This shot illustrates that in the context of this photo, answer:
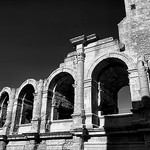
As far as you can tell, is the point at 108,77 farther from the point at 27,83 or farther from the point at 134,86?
the point at 27,83

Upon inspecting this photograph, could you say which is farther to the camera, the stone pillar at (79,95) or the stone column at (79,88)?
the stone column at (79,88)

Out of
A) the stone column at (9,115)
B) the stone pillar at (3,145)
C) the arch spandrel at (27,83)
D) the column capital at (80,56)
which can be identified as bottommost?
the stone pillar at (3,145)

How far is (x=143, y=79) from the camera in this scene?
8.94 meters

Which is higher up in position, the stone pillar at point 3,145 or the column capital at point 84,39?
the column capital at point 84,39

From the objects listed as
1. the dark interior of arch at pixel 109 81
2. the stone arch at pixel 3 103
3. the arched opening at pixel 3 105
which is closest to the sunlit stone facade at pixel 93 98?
the dark interior of arch at pixel 109 81

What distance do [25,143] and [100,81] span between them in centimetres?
628

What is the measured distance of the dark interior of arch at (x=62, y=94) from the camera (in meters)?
12.7

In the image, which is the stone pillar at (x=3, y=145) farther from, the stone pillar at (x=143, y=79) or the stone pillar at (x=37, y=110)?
the stone pillar at (x=143, y=79)

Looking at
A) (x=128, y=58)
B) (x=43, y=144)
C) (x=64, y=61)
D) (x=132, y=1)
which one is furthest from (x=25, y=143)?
(x=132, y=1)

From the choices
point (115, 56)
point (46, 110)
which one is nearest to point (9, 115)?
point (46, 110)

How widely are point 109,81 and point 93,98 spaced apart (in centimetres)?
276

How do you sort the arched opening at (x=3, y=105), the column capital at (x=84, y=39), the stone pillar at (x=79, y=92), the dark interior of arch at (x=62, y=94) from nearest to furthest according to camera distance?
the stone pillar at (x=79, y=92)
the column capital at (x=84, y=39)
the dark interior of arch at (x=62, y=94)
the arched opening at (x=3, y=105)

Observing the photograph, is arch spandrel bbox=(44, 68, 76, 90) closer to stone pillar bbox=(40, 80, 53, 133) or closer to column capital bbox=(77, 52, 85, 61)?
stone pillar bbox=(40, 80, 53, 133)

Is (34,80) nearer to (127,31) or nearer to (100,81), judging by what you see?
(100,81)
